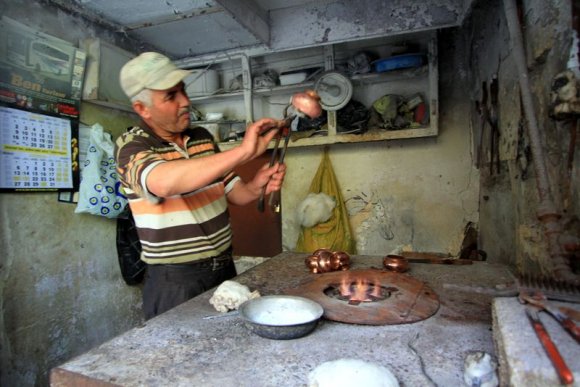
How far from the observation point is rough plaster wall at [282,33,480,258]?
3354mm

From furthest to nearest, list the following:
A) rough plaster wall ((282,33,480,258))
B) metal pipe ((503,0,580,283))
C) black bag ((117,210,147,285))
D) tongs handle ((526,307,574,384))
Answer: rough plaster wall ((282,33,480,258))
black bag ((117,210,147,285))
metal pipe ((503,0,580,283))
tongs handle ((526,307,574,384))

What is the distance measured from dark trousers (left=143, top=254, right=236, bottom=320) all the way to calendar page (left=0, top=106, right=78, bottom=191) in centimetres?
116

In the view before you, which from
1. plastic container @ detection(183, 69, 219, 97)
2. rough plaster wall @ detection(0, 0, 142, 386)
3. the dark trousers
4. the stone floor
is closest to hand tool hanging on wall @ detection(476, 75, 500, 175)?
the stone floor

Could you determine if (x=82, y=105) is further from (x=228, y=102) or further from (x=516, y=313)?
(x=516, y=313)

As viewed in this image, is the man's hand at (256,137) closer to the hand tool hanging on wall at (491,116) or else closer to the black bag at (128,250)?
the hand tool hanging on wall at (491,116)

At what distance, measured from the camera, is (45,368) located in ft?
7.95

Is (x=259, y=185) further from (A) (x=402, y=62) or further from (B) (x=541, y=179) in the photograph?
(A) (x=402, y=62)

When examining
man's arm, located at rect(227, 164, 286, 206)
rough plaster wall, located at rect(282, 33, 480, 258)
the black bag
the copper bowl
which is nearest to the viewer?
the copper bowl

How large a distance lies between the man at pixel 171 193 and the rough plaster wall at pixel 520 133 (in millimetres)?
1213

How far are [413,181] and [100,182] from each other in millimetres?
2828

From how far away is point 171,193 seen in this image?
144cm

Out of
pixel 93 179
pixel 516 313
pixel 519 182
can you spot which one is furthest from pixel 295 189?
pixel 516 313

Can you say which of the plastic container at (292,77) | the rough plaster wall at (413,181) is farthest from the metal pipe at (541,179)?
the plastic container at (292,77)

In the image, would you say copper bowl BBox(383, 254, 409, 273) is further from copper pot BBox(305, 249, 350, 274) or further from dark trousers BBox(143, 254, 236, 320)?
dark trousers BBox(143, 254, 236, 320)
